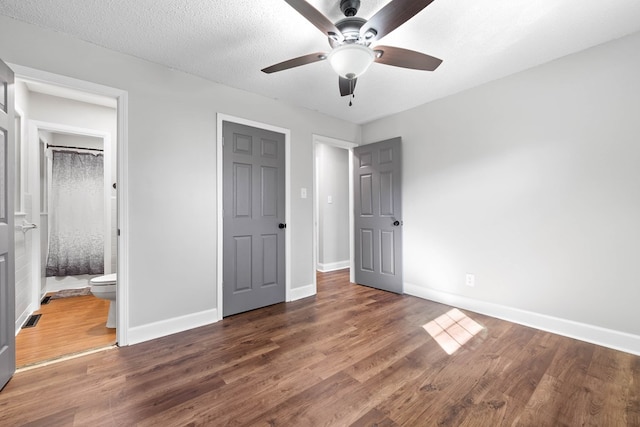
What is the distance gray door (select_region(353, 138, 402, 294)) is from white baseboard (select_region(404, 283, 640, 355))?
598mm

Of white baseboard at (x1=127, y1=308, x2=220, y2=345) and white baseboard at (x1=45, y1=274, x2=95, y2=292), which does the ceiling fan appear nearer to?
white baseboard at (x1=127, y1=308, x2=220, y2=345)

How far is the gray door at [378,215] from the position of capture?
3.59m

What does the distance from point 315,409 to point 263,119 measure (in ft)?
9.09

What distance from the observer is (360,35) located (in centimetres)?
164

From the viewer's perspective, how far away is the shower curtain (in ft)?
11.9

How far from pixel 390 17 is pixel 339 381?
2150mm

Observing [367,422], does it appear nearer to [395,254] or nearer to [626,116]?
[395,254]

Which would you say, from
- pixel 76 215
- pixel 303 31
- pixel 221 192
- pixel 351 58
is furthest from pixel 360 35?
pixel 76 215

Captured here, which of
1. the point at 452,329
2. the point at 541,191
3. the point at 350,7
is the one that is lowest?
the point at 452,329

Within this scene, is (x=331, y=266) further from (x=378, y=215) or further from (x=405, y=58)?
(x=405, y=58)

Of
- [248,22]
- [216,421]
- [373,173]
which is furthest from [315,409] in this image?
[373,173]

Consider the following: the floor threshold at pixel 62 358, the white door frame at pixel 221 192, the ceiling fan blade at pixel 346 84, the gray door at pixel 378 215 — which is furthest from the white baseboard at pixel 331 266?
the ceiling fan blade at pixel 346 84

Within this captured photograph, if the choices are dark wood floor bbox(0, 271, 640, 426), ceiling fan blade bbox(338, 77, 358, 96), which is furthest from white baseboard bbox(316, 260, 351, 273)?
ceiling fan blade bbox(338, 77, 358, 96)

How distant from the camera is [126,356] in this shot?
2.06 meters
